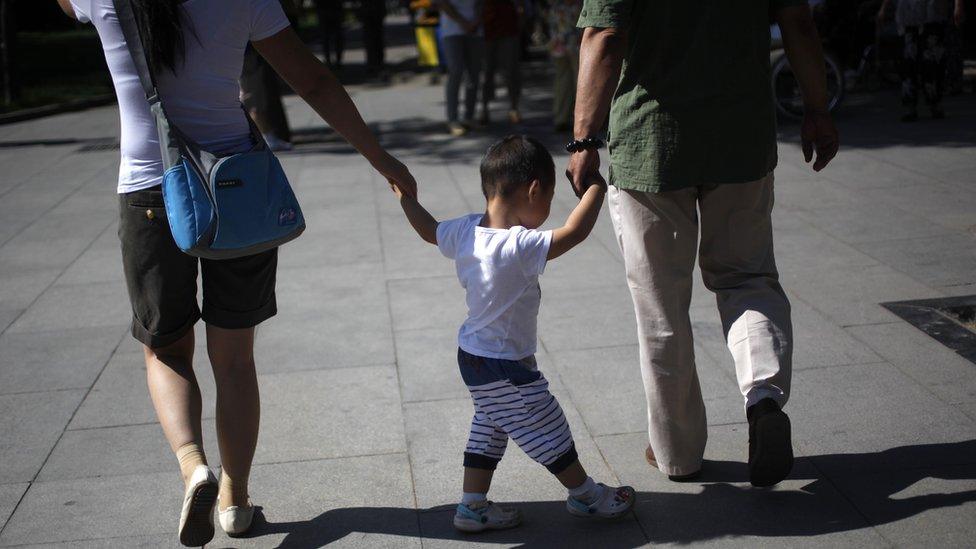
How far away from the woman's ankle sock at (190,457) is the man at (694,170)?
132 centimetres

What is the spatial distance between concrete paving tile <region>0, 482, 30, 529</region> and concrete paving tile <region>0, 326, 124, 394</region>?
98 centimetres

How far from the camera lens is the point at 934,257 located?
235 inches

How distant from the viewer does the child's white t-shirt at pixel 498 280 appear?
9.91 ft

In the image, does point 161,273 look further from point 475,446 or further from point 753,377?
point 753,377

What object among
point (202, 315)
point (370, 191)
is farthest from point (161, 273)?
point (370, 191)

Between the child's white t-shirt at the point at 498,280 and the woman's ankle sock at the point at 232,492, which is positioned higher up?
the child's white t-shirt at the point at 498,280

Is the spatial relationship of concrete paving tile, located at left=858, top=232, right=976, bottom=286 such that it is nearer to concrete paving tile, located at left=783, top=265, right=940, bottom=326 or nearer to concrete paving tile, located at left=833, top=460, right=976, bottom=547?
concrete paving tile, located at left=783, top=265, right=940, bottom=326

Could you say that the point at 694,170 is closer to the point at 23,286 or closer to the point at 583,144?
the point at 583,144

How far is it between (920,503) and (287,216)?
2056 millimetres

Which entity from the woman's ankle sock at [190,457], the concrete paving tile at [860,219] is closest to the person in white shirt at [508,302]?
the woman's ankle sock at [190,457]

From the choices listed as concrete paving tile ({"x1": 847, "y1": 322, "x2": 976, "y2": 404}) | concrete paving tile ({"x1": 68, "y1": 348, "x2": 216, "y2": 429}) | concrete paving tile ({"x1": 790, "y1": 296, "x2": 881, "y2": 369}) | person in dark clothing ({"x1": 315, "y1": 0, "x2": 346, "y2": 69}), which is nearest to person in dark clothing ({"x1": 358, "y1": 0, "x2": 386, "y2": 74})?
person in dark clothing ({"x1": 315, "y1": 0, "x2": 346, "y2": 69})

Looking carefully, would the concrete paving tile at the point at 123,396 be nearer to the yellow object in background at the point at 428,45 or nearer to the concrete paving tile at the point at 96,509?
the concrete paving tile at the point at 96,509

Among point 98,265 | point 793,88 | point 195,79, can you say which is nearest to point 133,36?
point 195,79

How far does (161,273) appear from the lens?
307 cm
